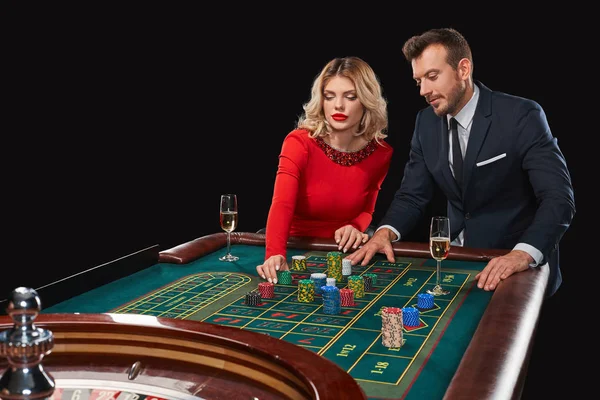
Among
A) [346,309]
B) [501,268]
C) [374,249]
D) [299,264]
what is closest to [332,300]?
[346,309]

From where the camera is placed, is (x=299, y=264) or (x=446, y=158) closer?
(x=299, y=264)

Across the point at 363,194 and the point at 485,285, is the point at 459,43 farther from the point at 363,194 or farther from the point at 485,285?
the point at 485,285

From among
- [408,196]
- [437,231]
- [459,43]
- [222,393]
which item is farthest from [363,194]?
[222,393]

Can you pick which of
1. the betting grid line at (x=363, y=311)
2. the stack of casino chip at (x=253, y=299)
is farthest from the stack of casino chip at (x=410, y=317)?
the stack of casino chip at (x=253, y=299)

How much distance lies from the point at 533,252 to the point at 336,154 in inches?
48.2

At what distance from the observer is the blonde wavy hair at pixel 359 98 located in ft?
12.0

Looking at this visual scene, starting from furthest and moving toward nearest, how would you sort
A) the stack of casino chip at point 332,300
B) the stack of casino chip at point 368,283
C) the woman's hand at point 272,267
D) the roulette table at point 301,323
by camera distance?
1. the woman's hand at point 272,267
2. the stack of casino chip at point 368,283
3. the stack of casino chip at point 332,300
4. the roulette table at point 301,323

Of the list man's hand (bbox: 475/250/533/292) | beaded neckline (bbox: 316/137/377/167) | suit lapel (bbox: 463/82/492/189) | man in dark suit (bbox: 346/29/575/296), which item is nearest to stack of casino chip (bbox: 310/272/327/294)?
man's hand (bbox: 475/250/533/292)

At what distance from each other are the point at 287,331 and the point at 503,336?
59 centimetres

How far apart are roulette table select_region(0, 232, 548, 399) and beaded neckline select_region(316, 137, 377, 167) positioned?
0.56 metres

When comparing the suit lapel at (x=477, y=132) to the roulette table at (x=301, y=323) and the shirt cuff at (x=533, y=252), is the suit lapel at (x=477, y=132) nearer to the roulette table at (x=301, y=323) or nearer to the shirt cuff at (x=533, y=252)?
the roulette table at (x=301, y=323)

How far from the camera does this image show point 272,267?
279 centimetres

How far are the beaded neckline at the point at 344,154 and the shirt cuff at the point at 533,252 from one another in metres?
1.12

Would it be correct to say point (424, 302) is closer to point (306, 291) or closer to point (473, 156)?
point (306, 291)
